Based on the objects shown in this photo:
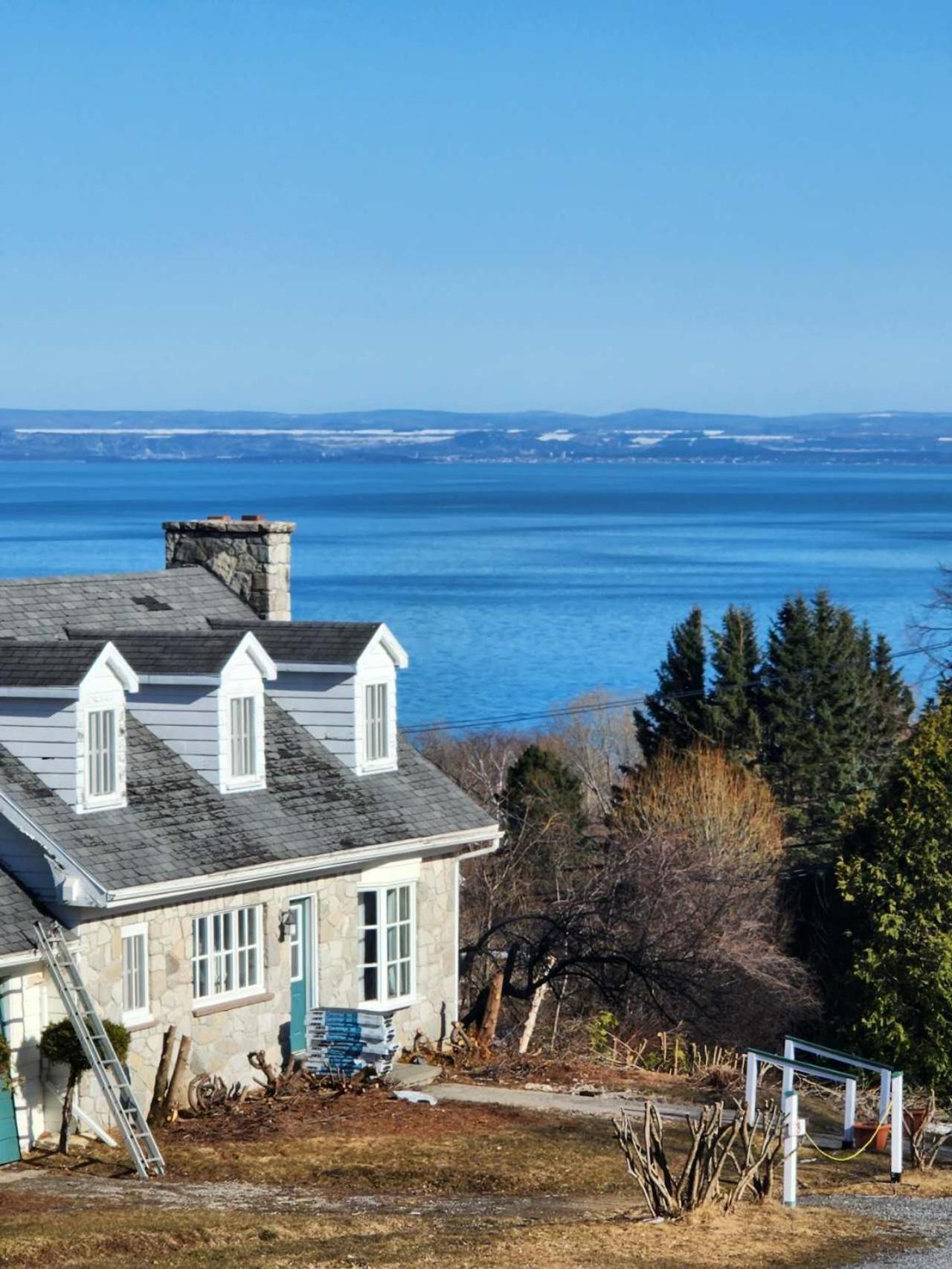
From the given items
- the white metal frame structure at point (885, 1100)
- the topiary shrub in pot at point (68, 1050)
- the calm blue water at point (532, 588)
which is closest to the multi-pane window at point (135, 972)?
the topiary shrub in pot at point (68, 1050)

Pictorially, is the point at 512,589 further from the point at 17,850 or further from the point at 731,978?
the point at 17,850

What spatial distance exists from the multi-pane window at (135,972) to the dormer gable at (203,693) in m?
2.20

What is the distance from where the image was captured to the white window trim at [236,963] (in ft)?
62.7

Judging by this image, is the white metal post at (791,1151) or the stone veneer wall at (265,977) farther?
the stone veneer wall at (265,977)

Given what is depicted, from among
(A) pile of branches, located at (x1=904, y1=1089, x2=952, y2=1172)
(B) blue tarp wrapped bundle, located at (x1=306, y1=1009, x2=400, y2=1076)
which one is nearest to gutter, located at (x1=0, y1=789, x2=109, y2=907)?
(B) blue tarp wrapped bundle, located at (x1=306, y1=1009, x2=400, y2=1076)

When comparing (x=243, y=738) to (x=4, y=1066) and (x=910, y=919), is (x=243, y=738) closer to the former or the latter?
(x=4, y=1066)

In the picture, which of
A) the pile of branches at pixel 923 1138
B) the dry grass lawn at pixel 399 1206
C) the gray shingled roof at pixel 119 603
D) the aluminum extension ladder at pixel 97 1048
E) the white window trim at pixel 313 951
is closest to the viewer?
the dry grass lawn at pixel 399 1206

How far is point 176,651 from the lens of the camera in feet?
66.2

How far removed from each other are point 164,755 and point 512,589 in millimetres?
125936

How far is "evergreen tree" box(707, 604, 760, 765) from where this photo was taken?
180 ft

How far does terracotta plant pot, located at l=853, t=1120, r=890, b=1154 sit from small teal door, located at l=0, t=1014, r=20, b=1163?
737 centimetres

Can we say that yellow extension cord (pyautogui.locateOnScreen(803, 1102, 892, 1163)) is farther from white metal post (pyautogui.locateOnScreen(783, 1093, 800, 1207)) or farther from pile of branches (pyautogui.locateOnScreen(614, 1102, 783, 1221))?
pile of branches (pyautogui.locateOnScreen(614, 1102, 783, 1221))

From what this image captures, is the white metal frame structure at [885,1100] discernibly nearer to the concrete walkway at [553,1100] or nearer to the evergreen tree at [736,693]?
the concrete walkway at [553,1100]

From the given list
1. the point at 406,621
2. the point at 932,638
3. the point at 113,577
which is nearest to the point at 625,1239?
the point at 113,577
